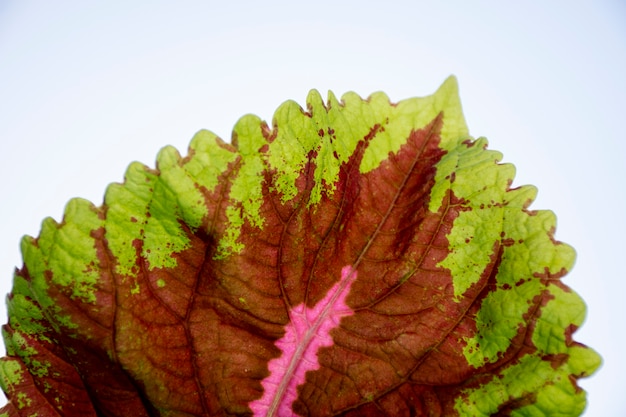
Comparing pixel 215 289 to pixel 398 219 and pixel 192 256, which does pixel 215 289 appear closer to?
pixel 192 256

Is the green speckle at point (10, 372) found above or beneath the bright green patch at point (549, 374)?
above

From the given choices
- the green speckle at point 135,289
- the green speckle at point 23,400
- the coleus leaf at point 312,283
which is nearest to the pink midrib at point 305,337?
the coleus leaf at point 312,283

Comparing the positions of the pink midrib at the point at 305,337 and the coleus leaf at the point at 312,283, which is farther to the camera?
the pink midrib at the point at 305,337

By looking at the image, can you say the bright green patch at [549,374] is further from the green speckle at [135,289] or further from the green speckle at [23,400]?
the green speckle at [23,400]

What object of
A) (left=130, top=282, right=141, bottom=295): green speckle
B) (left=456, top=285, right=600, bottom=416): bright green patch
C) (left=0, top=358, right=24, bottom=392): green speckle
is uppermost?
(left=130, top=282, right=141, bottom=295): green speckle

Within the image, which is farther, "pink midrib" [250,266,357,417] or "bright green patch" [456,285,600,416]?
"pink midrib" [250,266,357,417]

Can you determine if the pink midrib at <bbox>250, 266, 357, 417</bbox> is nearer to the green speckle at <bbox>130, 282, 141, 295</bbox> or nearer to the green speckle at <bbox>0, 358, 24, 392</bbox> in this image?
the green speckle at <bbox>130, 282, 141, 295</bbox>

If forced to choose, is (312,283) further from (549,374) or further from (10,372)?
(10,372)

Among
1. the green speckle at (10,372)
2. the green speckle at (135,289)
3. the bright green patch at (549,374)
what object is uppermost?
the green speckle at (135,289)

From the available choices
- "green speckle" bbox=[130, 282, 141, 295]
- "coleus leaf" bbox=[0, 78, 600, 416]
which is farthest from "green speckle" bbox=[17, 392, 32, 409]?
"green speckle" bbox=[130, 282, 141, 295]
